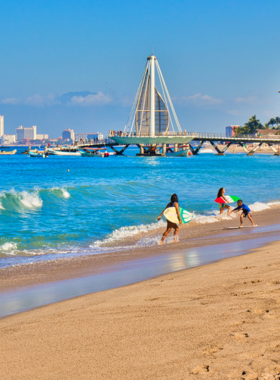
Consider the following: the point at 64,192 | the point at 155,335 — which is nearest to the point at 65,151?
the point at 64,192

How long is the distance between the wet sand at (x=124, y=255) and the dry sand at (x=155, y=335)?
6.37 ft

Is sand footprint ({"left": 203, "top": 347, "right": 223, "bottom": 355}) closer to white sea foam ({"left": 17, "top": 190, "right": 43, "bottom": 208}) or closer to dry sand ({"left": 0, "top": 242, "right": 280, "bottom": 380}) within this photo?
dry sand ({"left": 0, "top": 242, "right": 280, "bottom": 380})

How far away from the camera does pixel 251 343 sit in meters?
3.42

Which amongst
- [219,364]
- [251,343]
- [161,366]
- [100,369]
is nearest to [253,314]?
[251,343]

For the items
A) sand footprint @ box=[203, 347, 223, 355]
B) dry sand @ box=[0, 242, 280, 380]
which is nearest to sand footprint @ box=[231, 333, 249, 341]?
dry sand @ box=[0, 242, 280, 380]

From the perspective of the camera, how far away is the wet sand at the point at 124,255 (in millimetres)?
7129

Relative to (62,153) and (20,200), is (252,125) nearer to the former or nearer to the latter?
(62,153)

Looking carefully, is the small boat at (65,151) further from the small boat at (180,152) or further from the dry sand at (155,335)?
the dry sand at (155,335)

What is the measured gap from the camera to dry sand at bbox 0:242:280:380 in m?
3.16

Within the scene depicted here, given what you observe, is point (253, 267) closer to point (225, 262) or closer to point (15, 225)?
point (225, 262)

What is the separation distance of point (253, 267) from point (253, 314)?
2381 millimetres

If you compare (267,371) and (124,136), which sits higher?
Answer: (124,136)

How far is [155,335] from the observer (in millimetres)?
3760

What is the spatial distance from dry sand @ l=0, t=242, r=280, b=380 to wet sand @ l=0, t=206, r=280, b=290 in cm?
194
